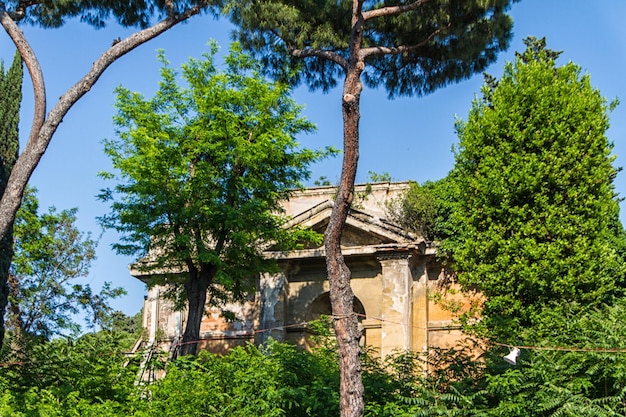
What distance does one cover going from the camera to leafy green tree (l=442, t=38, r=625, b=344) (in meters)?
17.5

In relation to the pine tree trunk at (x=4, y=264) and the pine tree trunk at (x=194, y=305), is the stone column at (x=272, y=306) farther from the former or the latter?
the pine tree trunk at (x=4, y=264)

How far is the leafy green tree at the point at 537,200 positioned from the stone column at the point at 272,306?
15.6 ft

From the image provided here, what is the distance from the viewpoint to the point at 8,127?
17.4m

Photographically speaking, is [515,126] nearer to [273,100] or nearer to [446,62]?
[446,62]

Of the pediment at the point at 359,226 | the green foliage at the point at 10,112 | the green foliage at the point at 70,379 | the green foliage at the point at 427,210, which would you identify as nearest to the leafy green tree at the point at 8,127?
the green foliage at the point at 10,112

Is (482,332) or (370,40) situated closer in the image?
(370,40)

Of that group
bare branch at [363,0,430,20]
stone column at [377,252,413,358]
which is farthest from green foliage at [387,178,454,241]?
bare branch at [363,0,430,20]

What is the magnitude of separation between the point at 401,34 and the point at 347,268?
5090mm

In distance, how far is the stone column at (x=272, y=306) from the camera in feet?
71.8

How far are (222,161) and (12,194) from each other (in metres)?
7.74

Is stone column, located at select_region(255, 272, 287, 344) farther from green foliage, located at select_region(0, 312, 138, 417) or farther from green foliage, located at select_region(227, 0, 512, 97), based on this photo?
green foliage, located at select_region(227, 0, 512, 97)

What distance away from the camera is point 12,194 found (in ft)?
40.4

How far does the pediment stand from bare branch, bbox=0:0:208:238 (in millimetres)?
7755

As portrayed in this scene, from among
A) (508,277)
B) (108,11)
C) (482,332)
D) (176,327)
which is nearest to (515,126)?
(508,277)
